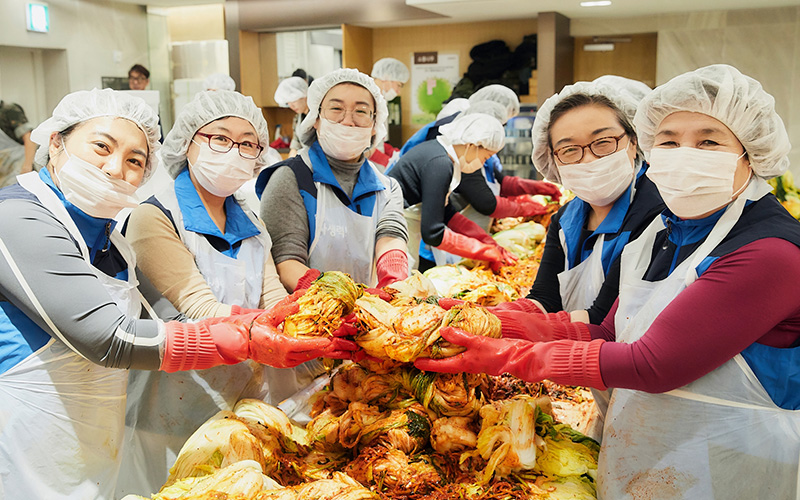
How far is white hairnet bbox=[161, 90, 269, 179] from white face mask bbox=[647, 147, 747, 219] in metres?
1.44

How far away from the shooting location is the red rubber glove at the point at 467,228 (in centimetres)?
413

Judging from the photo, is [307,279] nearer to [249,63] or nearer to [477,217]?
[477,217]

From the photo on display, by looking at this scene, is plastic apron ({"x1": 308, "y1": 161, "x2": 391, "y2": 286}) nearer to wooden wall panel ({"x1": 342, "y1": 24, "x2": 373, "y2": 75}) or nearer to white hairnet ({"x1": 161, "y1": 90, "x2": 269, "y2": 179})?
white hairnet ({"x1": 161, "y1": 90, "x2": 269, "y2": 179})

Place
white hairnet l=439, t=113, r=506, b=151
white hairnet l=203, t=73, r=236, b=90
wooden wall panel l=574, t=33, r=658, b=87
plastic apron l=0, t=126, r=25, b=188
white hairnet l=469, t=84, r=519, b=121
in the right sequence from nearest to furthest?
white hairnet l=439, t=113, r=506, b=151
plastic apron l=0, t=126, r=25, b=188
white hairnet l=469, t=84, r=519, b=121
wooden wall panel l=574, t=33, r=658, b=87
white hairnet l=203, t=73, r=236, b=90

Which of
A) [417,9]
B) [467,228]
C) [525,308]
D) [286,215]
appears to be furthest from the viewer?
[417,9]

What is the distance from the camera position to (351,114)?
289 cm

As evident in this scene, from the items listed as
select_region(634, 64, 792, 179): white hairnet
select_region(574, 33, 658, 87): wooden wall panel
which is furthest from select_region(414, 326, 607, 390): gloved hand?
select_region(574, 33, 658, 87): wooden wall panel

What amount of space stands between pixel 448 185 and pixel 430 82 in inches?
117

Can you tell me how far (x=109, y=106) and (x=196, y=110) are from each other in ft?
1.45

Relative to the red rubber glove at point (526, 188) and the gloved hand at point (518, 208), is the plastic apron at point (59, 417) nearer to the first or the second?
the gloved hand at point (518, 208)

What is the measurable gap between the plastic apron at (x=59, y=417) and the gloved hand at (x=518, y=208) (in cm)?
304

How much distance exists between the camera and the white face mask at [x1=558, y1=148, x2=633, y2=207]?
2205 mm

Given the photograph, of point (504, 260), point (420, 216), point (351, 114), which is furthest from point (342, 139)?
point (504, 260)

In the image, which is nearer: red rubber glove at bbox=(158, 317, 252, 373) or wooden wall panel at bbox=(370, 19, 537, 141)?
red rubber glove at bbox=(158, 317, 252, 373)
